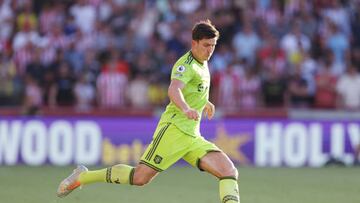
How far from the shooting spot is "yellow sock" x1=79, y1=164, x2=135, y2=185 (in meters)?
9.33

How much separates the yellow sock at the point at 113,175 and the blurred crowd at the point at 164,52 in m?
7.97

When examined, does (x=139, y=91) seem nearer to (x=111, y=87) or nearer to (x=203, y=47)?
(x=111, y=87)

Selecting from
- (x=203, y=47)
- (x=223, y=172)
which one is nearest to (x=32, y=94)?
(x=203, y=47)

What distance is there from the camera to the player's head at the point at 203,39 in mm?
9062

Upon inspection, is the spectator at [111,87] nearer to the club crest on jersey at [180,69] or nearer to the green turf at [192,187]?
the green turf at [192,187]

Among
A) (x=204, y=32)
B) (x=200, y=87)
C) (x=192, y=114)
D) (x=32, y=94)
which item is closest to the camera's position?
(x=192, y=114)

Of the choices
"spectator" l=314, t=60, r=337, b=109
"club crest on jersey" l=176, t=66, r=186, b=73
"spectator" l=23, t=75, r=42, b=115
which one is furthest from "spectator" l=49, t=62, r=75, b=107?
"club crest on jersey" l=176, t=66, r=186, b=73

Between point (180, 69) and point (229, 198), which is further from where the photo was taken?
point (180, 69)

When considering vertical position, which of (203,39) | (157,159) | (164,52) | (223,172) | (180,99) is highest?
(203,39)

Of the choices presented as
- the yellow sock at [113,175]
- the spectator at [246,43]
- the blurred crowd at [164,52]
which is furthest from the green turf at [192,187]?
the spectator at [246,43]

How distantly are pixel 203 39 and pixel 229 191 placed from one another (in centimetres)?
153

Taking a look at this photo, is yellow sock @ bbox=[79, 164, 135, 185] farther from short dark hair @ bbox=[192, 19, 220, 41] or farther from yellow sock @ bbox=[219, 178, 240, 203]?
short dark hair @ bbox=[192, 19, 220, 41]

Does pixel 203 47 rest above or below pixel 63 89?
above

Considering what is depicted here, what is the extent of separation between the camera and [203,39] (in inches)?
357
